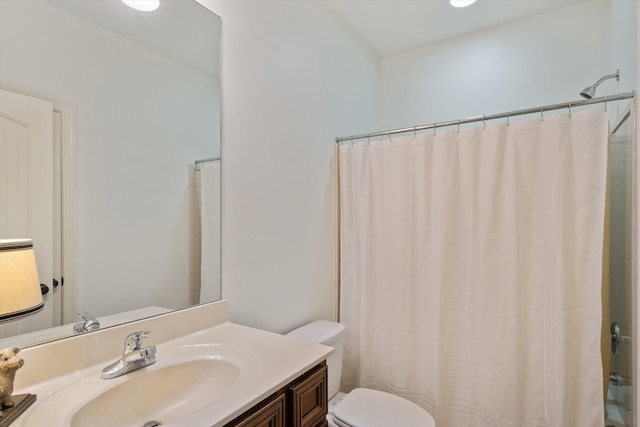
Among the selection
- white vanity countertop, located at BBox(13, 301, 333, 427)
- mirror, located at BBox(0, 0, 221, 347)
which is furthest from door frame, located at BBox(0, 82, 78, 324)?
Result: white vanity countertop, located at BBox(13, 301, 333, 427)

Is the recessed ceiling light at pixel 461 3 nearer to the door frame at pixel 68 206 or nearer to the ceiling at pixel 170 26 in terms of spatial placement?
the ceiling at pixel 170 26

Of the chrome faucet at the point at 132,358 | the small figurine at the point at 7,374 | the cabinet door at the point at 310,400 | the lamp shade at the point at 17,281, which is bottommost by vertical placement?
the cabinet door at the point at 310,400

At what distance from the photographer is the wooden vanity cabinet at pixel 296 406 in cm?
78

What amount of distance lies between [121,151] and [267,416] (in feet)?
3.01

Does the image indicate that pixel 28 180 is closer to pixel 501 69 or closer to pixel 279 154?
pixel 279 154

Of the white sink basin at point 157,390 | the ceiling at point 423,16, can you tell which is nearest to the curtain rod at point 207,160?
the white sink basin at point 157,390

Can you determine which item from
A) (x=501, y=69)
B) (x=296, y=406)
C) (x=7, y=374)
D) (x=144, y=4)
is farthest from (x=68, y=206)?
(x=501, y=69)

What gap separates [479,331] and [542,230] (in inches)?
24.2

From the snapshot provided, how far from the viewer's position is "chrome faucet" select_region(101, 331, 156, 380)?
87cm

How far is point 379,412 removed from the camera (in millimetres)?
1436

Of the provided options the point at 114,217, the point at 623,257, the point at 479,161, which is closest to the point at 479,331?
the point at 623,257

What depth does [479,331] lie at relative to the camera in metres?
1.68

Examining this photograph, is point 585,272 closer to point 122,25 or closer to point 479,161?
point 479,161

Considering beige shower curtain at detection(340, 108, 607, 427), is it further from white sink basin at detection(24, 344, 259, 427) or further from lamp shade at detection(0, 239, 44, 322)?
lamp shade at detection(0, 239, 44, 322)
